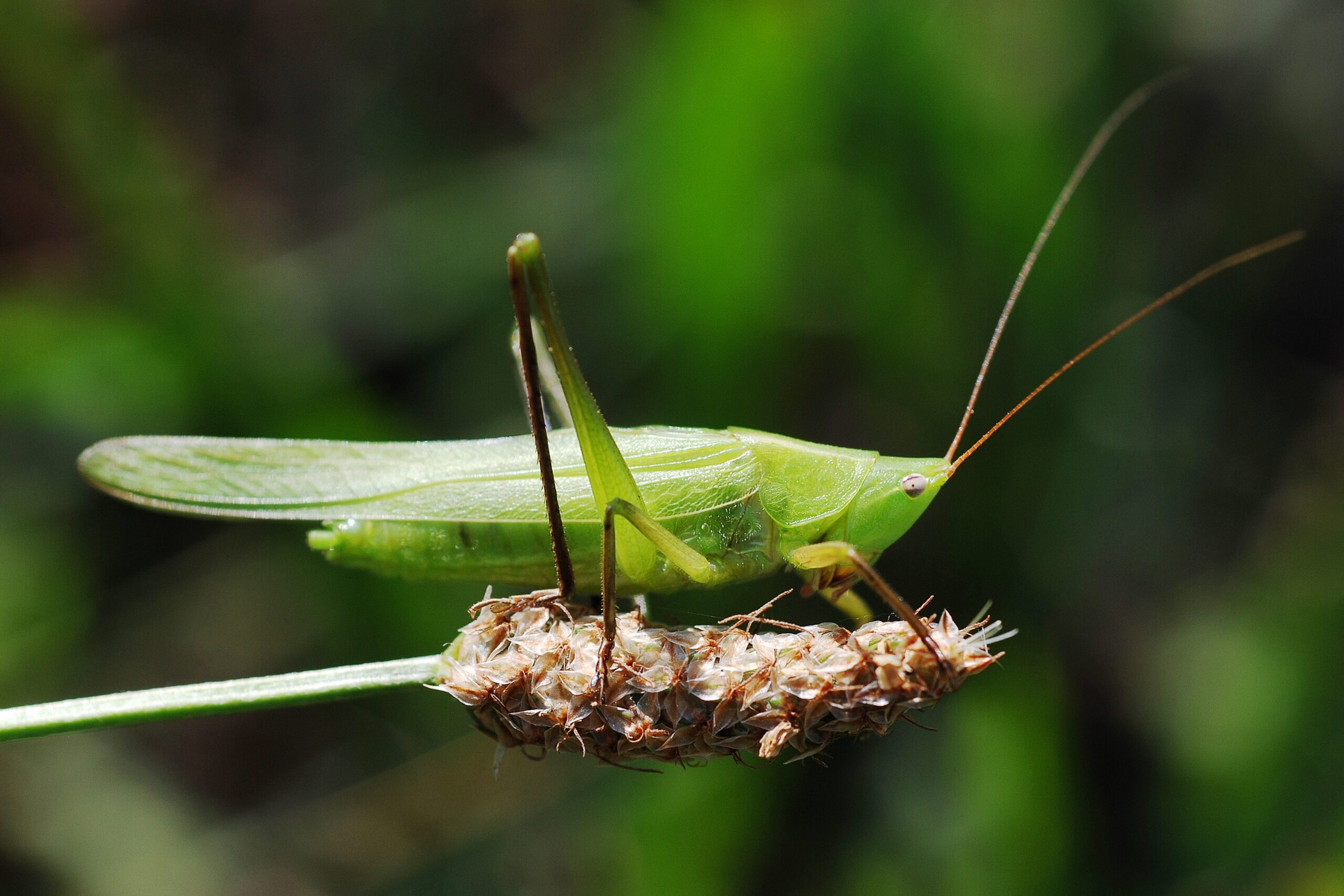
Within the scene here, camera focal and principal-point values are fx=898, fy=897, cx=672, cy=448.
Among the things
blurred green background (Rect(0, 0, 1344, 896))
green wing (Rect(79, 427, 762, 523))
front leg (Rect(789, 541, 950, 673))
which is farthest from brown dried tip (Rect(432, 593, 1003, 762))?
blurred green background (Rect(0, 0, 1344, 896))

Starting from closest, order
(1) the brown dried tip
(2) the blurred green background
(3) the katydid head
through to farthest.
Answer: (1) the brown dried tip
(3) the katydid head
(2) the blurred green background

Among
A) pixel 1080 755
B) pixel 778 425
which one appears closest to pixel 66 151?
pixel 778 425

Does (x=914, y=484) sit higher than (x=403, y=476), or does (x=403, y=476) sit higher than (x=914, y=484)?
(x=914, y=484)

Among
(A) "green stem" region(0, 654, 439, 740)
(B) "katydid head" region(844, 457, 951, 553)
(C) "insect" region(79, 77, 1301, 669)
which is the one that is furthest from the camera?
(B) "katydid head" region(844, 457, 951, 553)

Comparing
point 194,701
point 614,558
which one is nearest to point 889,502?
point 614,558

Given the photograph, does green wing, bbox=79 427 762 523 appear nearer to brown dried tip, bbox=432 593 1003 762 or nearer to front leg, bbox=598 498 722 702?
front leg, bbox=598 498 722 702

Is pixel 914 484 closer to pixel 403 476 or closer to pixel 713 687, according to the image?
pixel 713 687

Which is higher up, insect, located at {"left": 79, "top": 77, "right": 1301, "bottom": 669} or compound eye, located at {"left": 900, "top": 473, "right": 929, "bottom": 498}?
compound eye, located at {"left": 900, "top": 473, "right": 929, "bottom": 498}

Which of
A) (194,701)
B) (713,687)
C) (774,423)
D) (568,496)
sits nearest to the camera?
(194,701)
